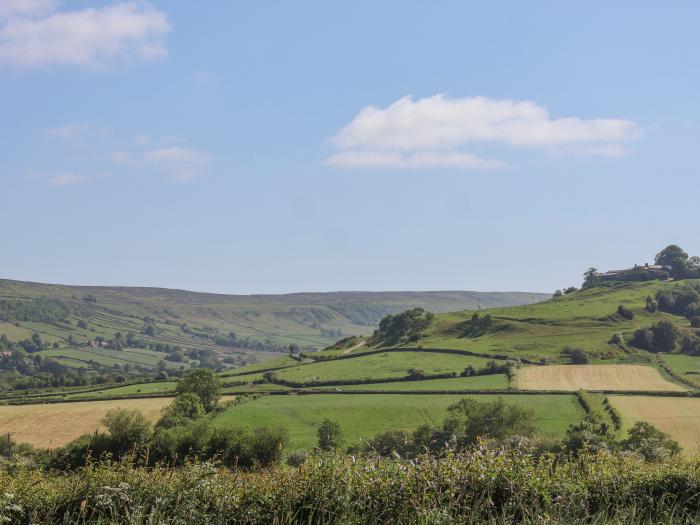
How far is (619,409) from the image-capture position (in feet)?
374

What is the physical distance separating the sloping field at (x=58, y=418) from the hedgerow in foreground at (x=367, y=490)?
294 feet

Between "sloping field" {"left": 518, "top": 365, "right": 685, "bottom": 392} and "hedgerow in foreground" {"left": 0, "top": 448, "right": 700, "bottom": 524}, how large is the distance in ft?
383

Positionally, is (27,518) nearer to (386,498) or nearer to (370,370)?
(386,498)


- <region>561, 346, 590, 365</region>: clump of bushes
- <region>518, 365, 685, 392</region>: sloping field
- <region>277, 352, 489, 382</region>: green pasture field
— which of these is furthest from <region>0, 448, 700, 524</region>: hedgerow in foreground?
<region>561, 346, 590, 365</region>: clump of bushes

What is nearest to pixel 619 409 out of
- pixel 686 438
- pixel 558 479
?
pixel 686 438

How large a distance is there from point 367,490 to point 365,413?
330 ft

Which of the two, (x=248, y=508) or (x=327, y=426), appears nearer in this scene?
(x=248, y=508)

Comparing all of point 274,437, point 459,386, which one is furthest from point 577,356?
point 274,437

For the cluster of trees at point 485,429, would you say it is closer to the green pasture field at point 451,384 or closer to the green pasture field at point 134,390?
the green pasture field at point 451,384

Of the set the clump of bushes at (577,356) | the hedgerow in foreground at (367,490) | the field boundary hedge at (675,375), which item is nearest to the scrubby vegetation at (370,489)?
the hedgerow in foreground at (367,490)

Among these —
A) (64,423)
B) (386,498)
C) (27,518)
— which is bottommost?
(64,423)

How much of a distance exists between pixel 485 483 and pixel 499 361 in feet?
502

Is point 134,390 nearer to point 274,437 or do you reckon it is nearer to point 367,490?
point 274,437

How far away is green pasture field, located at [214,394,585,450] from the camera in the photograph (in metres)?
106
